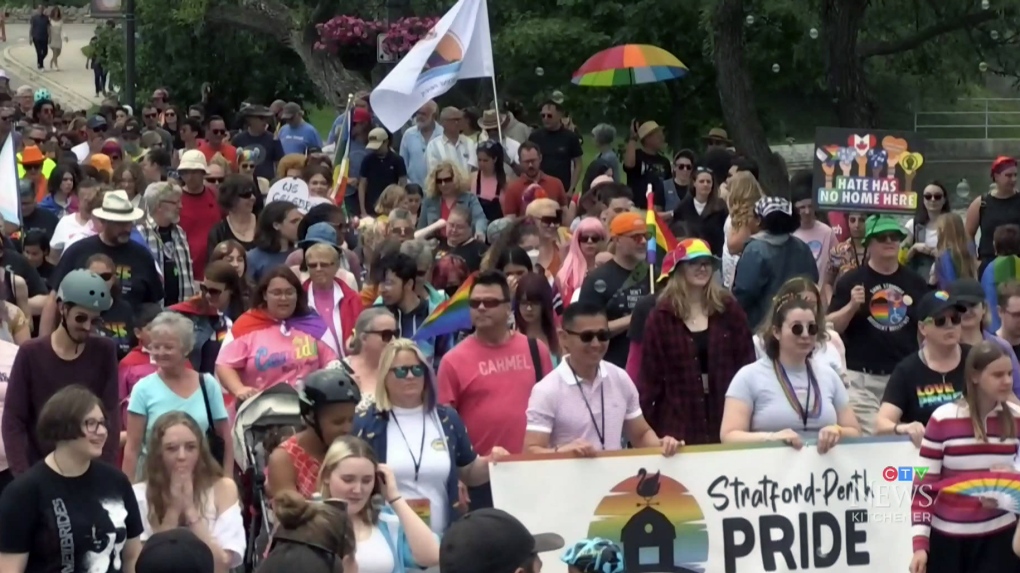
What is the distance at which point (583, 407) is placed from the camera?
25.9ft

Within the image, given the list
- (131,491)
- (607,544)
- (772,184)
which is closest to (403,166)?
(772,184)

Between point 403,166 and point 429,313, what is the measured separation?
283 inches

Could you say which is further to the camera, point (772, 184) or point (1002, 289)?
point (772, 184)

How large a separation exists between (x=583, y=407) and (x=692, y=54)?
589 inches

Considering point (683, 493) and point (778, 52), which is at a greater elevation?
point (778, 52)

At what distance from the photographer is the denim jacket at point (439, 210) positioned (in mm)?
13562

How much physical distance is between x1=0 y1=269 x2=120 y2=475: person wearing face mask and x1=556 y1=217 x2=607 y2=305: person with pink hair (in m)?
3.32

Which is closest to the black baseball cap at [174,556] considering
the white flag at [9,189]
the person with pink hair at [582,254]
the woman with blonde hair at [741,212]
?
the person with pink hair at [582,254]

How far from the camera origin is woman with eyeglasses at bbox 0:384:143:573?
6234 millimetres

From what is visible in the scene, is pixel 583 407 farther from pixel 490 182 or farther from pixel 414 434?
pixel 490 182

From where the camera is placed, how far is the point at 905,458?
319 inches

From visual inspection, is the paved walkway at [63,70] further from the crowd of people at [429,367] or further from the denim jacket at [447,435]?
the denim jacket at [447,435]

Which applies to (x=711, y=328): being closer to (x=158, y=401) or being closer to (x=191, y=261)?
(x=158, y=401)

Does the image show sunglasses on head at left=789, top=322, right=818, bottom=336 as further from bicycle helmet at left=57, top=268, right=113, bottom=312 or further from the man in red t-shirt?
the man in red t-shirt
